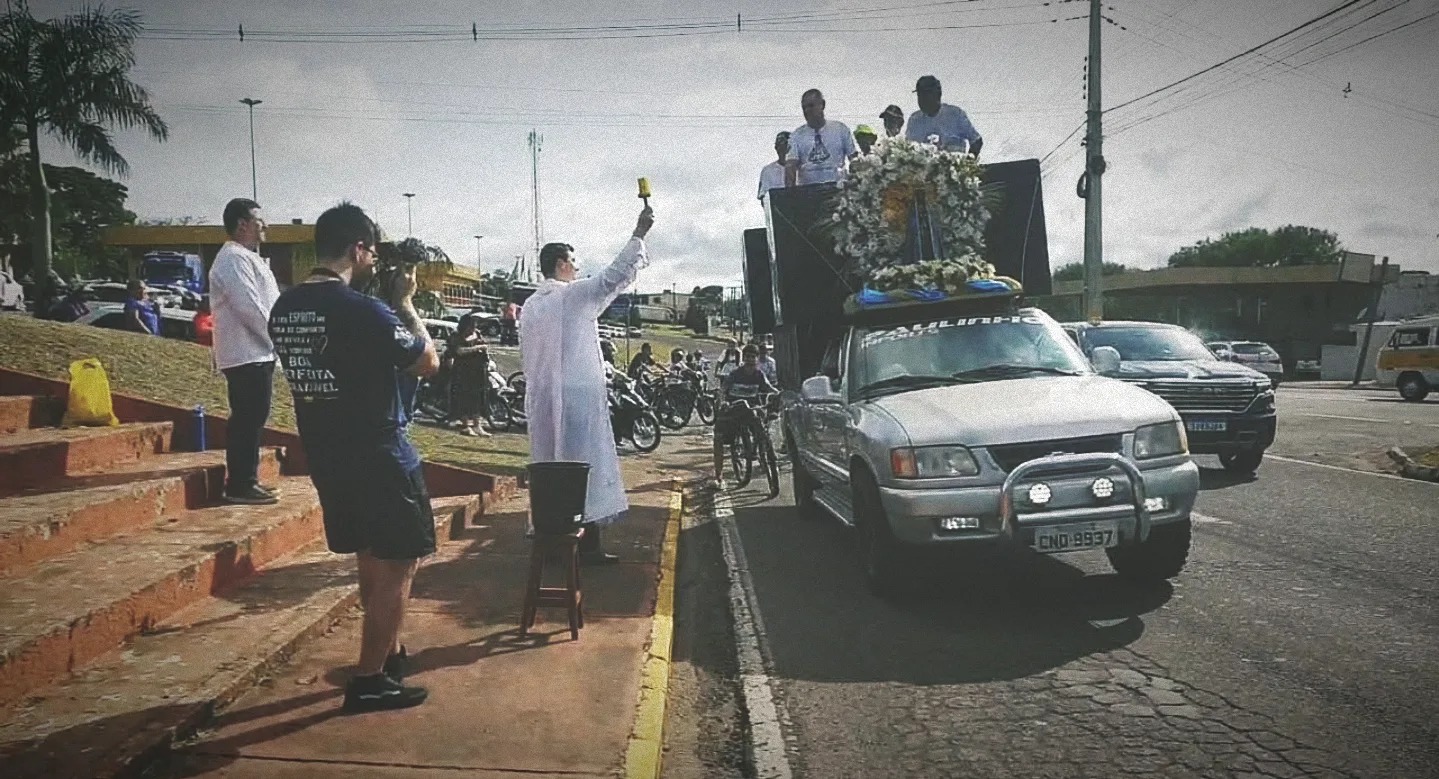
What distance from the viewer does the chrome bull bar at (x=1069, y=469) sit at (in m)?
5.31

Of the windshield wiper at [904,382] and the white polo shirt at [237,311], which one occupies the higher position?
the white polo shirt at [237,311]

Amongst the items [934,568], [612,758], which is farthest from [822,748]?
[934,568]

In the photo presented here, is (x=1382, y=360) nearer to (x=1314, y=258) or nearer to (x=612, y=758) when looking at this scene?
(x=612, y=758)

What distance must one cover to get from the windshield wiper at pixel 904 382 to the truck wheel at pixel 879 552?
0.74m

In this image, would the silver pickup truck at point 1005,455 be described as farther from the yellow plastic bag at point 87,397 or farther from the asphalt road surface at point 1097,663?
the yellow plastic bag at point 87,397

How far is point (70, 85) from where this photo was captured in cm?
2167

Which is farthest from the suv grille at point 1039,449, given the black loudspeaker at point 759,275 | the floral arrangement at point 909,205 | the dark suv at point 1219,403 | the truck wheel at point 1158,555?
the dark suv at point 1219,403

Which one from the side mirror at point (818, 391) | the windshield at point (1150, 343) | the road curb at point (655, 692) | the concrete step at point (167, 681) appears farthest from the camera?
the windshield at point (1150, 343)

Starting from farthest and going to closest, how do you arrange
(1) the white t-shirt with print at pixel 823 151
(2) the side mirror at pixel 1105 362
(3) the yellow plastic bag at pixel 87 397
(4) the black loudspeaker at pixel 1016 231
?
(1) the white t-shirt with print at pixel 823 151, (4) the black loudspeaker at pixel 1016 231, (2) the side mirror at pixel 1105 362, (3) the yellow plastic bag at pixel 87 397

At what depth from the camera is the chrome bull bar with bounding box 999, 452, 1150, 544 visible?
17.4 ft

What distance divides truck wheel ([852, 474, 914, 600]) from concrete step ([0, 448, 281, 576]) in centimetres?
423

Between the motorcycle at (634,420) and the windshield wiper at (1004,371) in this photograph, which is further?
the motorcycle at (634,420)

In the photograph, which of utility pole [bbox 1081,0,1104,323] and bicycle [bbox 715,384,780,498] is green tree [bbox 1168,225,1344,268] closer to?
utility pole [bbox 1081,0,1104,323]

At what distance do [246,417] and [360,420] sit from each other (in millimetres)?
2857
